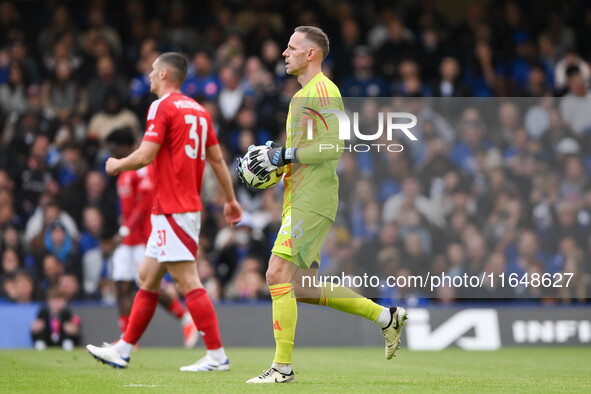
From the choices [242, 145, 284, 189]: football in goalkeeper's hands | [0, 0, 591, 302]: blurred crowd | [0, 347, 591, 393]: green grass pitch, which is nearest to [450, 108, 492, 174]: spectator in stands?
[0, 0, 591, 302]: blurred crowd

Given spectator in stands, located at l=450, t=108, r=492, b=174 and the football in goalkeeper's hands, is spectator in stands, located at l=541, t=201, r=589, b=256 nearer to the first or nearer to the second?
spectator in stands, located at l=450, t=108, r=492, b=174

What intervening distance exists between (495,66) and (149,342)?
25.6 feet

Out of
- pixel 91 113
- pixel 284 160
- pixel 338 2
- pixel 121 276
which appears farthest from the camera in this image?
pixel 338 2

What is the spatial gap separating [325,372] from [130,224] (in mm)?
3092

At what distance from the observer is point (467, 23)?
678 inches

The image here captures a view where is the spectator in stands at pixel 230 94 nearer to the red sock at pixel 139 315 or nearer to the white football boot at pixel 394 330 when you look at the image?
the red sock at pixel 139 315

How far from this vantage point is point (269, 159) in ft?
22.7

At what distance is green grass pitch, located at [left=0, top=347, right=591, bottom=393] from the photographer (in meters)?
6.71

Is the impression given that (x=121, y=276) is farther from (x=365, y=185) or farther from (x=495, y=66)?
(x=495, y=66)

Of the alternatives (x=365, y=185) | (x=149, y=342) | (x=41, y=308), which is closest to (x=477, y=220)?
(x=365, y=185)

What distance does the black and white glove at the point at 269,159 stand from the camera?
22.4ft

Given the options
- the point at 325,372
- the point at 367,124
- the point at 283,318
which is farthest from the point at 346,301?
the point at 367,124

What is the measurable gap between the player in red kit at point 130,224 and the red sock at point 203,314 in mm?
2460

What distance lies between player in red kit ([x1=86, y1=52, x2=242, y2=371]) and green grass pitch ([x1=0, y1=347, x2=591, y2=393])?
0.86ft
